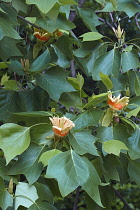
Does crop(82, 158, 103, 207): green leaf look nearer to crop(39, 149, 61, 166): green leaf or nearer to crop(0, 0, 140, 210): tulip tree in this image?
crop(0, 0, 140, 210): tulip tree

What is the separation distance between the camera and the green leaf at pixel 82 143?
113 cm

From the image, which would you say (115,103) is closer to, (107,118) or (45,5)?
(107,118)

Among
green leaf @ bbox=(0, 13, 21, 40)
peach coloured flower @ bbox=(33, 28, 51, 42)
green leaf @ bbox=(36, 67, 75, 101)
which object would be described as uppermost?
green leaf @ bbox=(0, 13, 21, 40)

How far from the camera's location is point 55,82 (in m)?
1.47

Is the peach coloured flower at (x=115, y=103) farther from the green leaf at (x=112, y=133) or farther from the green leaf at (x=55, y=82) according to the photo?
the green leaf at (x=55, y=82)

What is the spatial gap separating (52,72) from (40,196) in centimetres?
53

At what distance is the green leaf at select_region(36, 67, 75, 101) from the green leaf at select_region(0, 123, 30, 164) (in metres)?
0.28

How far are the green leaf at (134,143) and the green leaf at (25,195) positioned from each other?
1.15 ft

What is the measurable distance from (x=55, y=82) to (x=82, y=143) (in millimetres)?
387

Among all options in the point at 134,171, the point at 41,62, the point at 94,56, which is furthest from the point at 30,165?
the point at 94,56

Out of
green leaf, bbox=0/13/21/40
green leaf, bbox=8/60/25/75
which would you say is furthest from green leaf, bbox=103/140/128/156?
green leaf, bbox=8/60/25/75

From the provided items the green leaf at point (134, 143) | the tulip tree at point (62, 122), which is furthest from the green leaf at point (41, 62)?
the green leaf at point (134, 143)

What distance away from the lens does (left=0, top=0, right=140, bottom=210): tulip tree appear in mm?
1097

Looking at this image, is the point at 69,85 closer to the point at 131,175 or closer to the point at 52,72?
the point at 52,72
